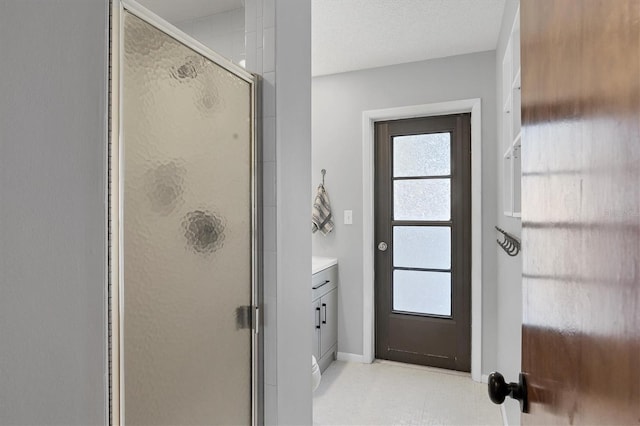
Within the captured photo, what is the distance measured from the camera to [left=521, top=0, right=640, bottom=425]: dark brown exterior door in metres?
0.35

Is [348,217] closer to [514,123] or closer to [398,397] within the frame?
[398,397]

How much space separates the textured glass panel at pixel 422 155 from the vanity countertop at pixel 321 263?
931mm

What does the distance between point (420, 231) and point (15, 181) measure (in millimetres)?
2964

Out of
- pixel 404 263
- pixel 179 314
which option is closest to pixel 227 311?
pixel 179 314

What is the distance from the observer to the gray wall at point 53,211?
0.69 m

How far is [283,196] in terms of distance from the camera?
1443 millimetres

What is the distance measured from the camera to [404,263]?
132 inches

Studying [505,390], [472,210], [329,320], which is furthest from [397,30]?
[505,390]

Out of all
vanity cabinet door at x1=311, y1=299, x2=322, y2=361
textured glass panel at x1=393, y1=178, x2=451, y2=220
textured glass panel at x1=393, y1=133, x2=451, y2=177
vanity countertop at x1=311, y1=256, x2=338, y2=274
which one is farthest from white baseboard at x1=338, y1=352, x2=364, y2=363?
textured glass panel at x1=393, y1=133, x2=451, y2=177

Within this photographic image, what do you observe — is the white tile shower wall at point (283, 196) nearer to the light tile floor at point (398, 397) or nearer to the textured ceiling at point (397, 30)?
the textured ceiling at point (397, 30)

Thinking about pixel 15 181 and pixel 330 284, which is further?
pixel 330 284

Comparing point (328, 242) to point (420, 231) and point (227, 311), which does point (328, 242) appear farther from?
point (227, 311)

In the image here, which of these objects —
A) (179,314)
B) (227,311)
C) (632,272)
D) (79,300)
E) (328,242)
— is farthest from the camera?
(328,242)

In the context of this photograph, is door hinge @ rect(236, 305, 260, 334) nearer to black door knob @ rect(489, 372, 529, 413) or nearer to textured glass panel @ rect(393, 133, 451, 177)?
black door knob @ rect(489, 372, 529, 413)
